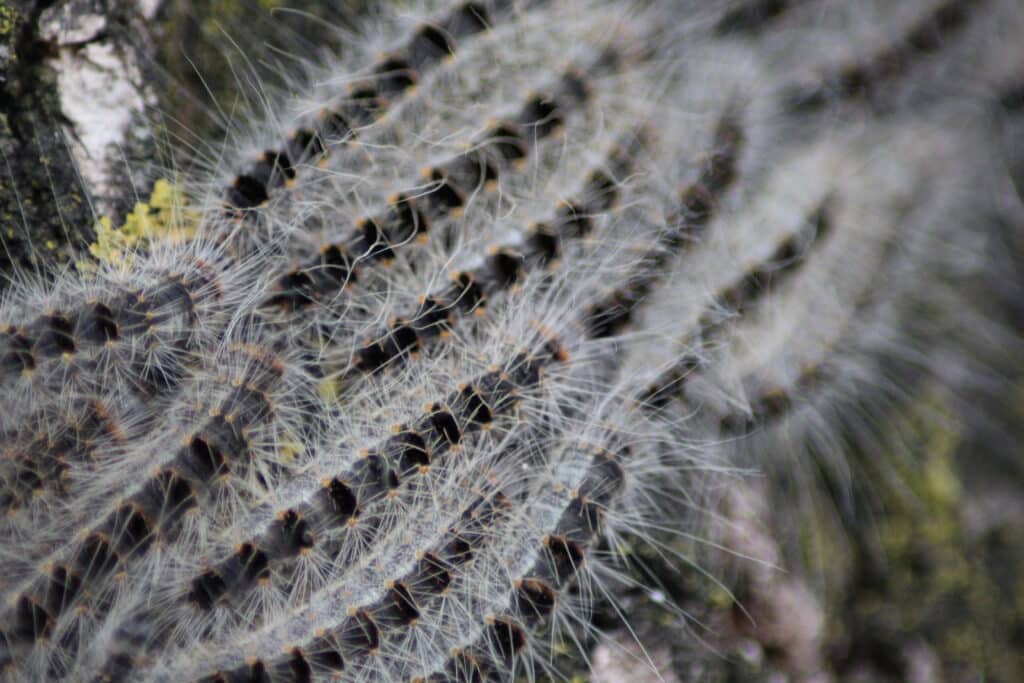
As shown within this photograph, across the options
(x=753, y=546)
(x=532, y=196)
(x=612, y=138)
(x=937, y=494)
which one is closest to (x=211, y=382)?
(x=532, y=196)

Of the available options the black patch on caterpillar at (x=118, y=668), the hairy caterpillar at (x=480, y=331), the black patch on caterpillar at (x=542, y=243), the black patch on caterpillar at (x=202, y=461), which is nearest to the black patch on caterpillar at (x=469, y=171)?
the hairy caterpillar at (x=480, y=331)

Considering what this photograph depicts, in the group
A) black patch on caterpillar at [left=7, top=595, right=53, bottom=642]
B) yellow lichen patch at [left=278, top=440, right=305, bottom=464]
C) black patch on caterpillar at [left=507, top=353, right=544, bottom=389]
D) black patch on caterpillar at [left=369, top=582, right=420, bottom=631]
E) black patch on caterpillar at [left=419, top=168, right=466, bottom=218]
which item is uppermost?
black patch on caterpillar at [left=419, top=168, right=466, bottom=218]

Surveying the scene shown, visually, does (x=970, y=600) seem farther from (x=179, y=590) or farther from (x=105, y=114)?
(x=105, y=114)

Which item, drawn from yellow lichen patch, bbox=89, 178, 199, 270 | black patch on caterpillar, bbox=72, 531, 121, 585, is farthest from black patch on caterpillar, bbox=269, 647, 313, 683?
yellow lichen patch, bbox=89, 178, 199, 270

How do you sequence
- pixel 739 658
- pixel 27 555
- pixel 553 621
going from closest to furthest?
pixel 27 555
pixel 553 621
pixel 739 658

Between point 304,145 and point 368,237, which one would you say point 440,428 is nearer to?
point 368,237

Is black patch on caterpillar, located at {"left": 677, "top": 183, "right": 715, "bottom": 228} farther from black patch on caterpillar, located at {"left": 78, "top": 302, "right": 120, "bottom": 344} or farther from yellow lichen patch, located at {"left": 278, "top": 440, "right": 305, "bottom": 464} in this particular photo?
black patch on caterpillar, located at {"left": 78, "top": 302, "right": 120, "bottom": 344}

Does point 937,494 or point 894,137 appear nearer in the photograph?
point 894,137
